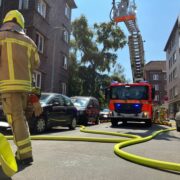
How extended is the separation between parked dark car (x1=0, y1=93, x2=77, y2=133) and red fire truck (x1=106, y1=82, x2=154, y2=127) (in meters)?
4.04

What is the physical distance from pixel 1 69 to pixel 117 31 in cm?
3876

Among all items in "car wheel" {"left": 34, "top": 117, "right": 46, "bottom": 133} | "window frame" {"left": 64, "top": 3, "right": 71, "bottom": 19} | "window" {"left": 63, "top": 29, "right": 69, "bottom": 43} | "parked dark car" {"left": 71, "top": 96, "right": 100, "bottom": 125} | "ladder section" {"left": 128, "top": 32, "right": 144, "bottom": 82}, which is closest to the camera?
"car wheel" {"left": 34, "top": 117, "right": 46, "bottom": 133}

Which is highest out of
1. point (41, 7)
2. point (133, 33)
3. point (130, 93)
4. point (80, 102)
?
point (41, 7)

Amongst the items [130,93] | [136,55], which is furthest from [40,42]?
[130,93]

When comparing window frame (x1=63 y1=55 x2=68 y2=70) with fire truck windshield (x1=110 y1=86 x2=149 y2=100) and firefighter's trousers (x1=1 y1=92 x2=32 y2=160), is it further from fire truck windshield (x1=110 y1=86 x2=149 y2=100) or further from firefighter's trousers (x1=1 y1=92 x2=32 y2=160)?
firefighter's trousers (x1=1 y1=92 x2=32 y2=160)

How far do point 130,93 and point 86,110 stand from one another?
8.08 ft

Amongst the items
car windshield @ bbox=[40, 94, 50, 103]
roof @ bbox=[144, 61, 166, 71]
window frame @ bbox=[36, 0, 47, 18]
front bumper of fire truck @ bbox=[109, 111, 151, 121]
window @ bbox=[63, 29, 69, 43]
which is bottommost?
front bumper of fire truck @ bbox=[109, 111, 151, 121]

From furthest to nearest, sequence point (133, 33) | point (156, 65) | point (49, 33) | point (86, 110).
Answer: point (156, 65) → point (49, 33) → point (133, 33) → point (86, 110)

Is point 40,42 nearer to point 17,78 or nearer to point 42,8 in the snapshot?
point 42,8

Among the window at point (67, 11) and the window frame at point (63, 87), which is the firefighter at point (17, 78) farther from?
the window at point (67, 11)

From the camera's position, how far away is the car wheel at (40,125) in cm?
1166

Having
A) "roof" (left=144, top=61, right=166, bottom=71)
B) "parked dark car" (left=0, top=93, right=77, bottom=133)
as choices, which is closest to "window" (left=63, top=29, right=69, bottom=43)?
"parked dark car" (left=0, top=93, right=77, bottom=133)

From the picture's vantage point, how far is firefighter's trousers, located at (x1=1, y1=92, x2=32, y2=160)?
17.2ft

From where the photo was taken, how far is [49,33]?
1115 inches
